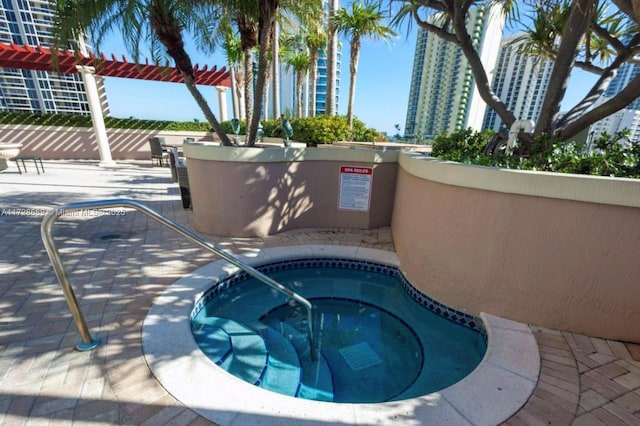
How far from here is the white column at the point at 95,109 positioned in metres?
11.8

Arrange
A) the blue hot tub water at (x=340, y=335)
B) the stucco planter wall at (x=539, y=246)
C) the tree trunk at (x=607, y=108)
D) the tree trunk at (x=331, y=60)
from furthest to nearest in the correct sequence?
the tree trunk at (x=331, y=60) → the tree trunk at (x=607, y=108) → the blue hot tub water at (x=340, y=335) → the stucco planter wall at (x=539, y=246)

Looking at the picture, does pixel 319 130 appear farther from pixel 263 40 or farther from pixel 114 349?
pixel 114 349

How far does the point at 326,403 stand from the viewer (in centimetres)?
217

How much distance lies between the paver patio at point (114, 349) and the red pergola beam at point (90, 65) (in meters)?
6.69

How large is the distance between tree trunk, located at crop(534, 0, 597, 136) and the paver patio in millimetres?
3467

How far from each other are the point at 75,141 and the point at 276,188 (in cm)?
1564

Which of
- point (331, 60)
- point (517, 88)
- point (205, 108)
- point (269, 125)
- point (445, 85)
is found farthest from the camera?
point (445, 85)

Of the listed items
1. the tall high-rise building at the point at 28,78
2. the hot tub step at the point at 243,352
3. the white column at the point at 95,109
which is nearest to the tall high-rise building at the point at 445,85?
the white column at the point at 95,109

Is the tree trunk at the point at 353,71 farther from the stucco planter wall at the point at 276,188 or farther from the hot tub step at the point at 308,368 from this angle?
the hot tub step at the point at 308,368

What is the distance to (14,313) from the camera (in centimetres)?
304

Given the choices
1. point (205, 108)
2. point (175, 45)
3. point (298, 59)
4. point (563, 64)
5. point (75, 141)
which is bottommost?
point (75, 141)

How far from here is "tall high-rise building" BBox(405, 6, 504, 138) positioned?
43438mm

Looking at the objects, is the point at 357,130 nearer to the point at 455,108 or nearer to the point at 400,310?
the point at 400,310

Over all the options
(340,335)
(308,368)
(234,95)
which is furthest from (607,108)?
(234,95)
